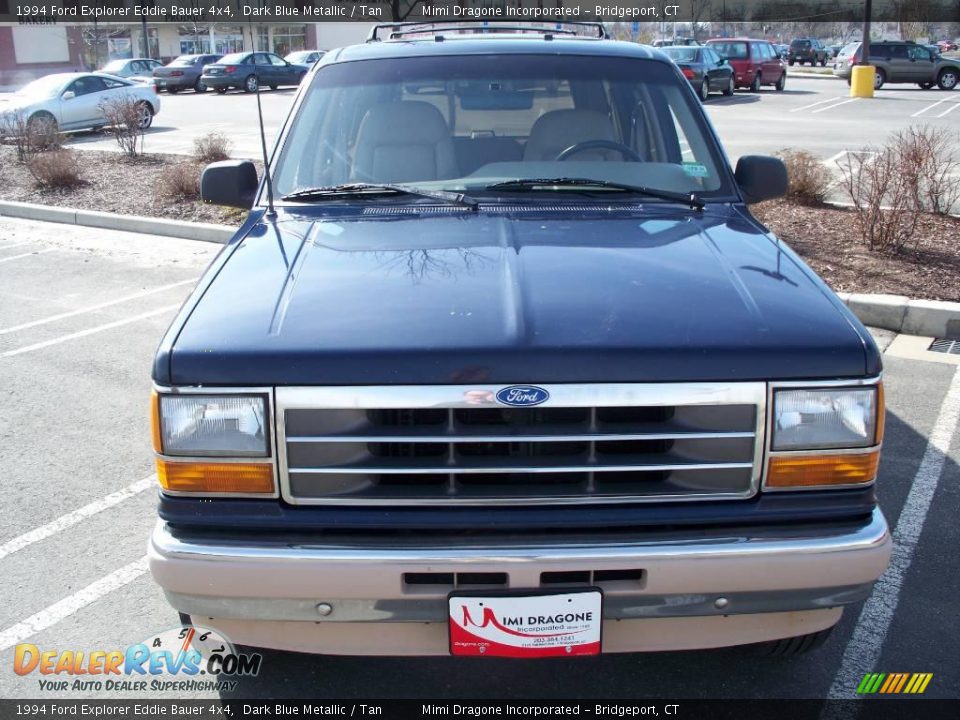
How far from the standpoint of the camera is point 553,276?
2.82 m

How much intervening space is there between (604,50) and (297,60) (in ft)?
119

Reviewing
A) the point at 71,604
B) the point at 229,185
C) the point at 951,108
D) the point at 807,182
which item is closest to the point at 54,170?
the point at 807,182

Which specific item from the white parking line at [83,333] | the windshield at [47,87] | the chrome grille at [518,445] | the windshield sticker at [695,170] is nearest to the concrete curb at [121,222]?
the white parking line at [83,333]

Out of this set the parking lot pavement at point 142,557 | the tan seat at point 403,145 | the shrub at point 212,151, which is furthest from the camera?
the shrub at point 212,151

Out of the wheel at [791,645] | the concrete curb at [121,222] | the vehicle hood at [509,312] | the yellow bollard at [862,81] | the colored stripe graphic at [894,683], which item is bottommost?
the colored stripe graphic at [894,683]

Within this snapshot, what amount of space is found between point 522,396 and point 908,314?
5182 millimetres

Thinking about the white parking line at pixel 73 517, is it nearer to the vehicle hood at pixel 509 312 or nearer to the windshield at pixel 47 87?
the vehicle hood at pixel 509 312

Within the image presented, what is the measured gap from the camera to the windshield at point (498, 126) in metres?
3.83

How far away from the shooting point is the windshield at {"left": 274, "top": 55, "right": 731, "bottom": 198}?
3.83m

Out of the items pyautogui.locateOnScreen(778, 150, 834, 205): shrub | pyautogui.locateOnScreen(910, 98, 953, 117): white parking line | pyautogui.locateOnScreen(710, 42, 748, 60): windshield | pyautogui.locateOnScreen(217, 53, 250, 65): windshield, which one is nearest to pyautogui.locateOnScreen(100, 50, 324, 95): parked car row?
pyautogui.locateOnScreen(217, 53, 250, 65): windshield

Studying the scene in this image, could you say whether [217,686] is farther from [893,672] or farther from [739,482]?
[893,672]

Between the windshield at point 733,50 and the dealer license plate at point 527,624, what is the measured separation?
1225 inches

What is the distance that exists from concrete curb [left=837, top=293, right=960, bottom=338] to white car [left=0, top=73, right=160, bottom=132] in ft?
54.0

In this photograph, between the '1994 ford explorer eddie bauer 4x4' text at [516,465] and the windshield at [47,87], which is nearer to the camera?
the '1994 ford explorer eddie bauer 4x4' text at [516,465]
